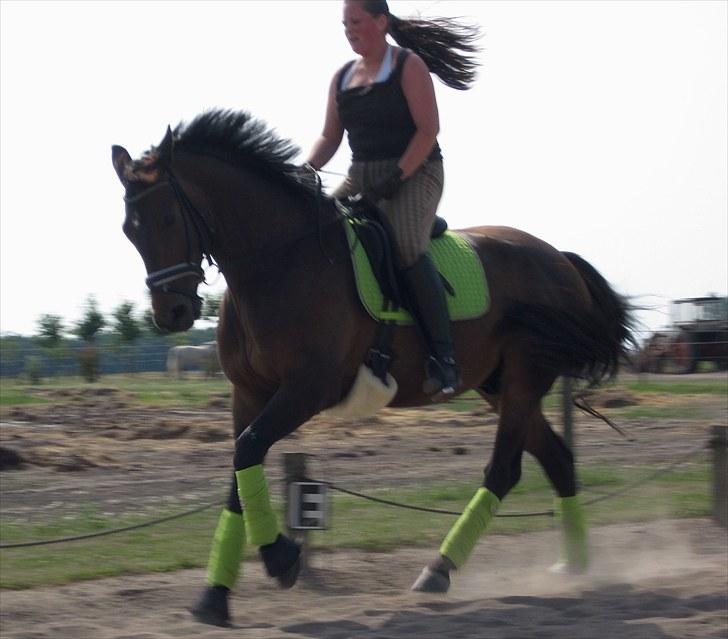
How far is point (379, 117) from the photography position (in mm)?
7645

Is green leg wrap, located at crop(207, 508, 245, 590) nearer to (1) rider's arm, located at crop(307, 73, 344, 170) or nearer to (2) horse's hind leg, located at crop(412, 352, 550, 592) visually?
(2) horse's hind leg, located at crop(412, 352, 550, 592)

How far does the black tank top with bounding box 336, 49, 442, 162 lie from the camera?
757cm

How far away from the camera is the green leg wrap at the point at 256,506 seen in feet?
21.9

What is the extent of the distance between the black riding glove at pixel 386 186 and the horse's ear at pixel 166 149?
4.19 ft

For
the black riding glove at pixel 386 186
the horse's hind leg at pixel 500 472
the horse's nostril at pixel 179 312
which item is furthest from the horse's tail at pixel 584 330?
the horse's nostril at pixel 179 312

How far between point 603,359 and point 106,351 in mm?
24321

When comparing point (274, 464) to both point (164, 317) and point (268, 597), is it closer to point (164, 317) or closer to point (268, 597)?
point (268, 597)

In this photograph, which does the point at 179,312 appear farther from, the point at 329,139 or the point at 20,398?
the point at 20,398

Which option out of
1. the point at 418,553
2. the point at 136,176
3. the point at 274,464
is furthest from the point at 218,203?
the point at 274,464

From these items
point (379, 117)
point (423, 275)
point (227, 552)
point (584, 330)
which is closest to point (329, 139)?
point (379, 117)

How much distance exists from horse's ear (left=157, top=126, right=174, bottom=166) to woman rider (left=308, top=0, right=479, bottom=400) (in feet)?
4.22

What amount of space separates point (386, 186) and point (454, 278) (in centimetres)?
77

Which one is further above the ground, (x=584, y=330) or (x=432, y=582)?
(x=584, y=330)

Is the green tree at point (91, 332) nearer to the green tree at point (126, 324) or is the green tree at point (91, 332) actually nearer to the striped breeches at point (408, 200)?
the green tree at point (126, 324)
